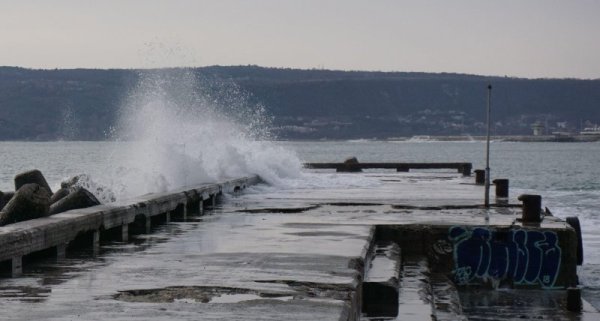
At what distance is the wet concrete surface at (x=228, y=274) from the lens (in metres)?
7.07

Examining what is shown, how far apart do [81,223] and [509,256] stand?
4.83 meters

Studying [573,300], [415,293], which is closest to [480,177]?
[573,300]

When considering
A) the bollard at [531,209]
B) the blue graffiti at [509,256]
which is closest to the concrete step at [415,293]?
the blue graffiti at [509,256]

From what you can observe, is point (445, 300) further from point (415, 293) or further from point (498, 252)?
point (498, 252)

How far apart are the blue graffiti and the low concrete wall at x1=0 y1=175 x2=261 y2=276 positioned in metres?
3.70

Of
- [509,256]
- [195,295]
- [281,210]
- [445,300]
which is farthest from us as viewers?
[281,210]

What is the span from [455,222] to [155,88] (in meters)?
27.6

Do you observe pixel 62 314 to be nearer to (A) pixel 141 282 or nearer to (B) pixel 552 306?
(A) pixel 141 282

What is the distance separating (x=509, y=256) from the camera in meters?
12.2

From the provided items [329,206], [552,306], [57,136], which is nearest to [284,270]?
[552,306]

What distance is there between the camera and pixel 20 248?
8875 mm

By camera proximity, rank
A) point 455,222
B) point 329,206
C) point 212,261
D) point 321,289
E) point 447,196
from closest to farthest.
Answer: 1. point 321,289
2. point 212,261
3. point 455,222
4. point 329,206
5. point 447,196

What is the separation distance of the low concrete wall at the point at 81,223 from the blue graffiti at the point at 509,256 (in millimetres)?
3702

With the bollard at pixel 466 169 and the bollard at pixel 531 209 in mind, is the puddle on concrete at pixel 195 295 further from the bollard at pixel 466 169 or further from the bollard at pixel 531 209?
the bollard at pixel 466 169
